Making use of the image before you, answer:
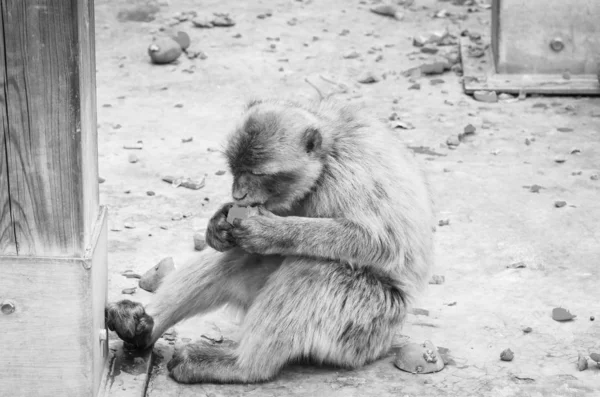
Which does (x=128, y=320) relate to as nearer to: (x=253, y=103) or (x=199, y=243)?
(x=253, y=103)

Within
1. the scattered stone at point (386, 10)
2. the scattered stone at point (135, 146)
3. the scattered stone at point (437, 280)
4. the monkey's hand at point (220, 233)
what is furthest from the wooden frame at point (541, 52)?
the monkey's hand at point (220, 233)

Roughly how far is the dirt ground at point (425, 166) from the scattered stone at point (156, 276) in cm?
6

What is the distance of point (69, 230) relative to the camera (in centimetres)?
397

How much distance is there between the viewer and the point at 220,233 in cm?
→ 472

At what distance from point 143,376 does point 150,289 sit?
1103mm

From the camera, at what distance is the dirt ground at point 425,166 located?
16.1 ft

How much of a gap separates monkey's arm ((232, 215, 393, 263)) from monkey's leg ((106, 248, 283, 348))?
0.87ft

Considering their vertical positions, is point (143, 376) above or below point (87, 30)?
below

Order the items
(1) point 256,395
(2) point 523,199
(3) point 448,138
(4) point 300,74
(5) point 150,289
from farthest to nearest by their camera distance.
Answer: (4) point 300,74, (3) point 448,138, (2) point 523,199, (5) point 150,289, (1) point 256,395

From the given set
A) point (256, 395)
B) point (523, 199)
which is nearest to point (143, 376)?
point (256, 395)

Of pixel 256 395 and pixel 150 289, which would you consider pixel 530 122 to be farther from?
pixel 256 395

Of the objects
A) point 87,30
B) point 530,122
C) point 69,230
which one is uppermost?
point 87,30

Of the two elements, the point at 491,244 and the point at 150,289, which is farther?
the point at 491,244

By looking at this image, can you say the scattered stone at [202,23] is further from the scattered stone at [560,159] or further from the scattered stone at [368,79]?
the scattered stone at [560,159]
